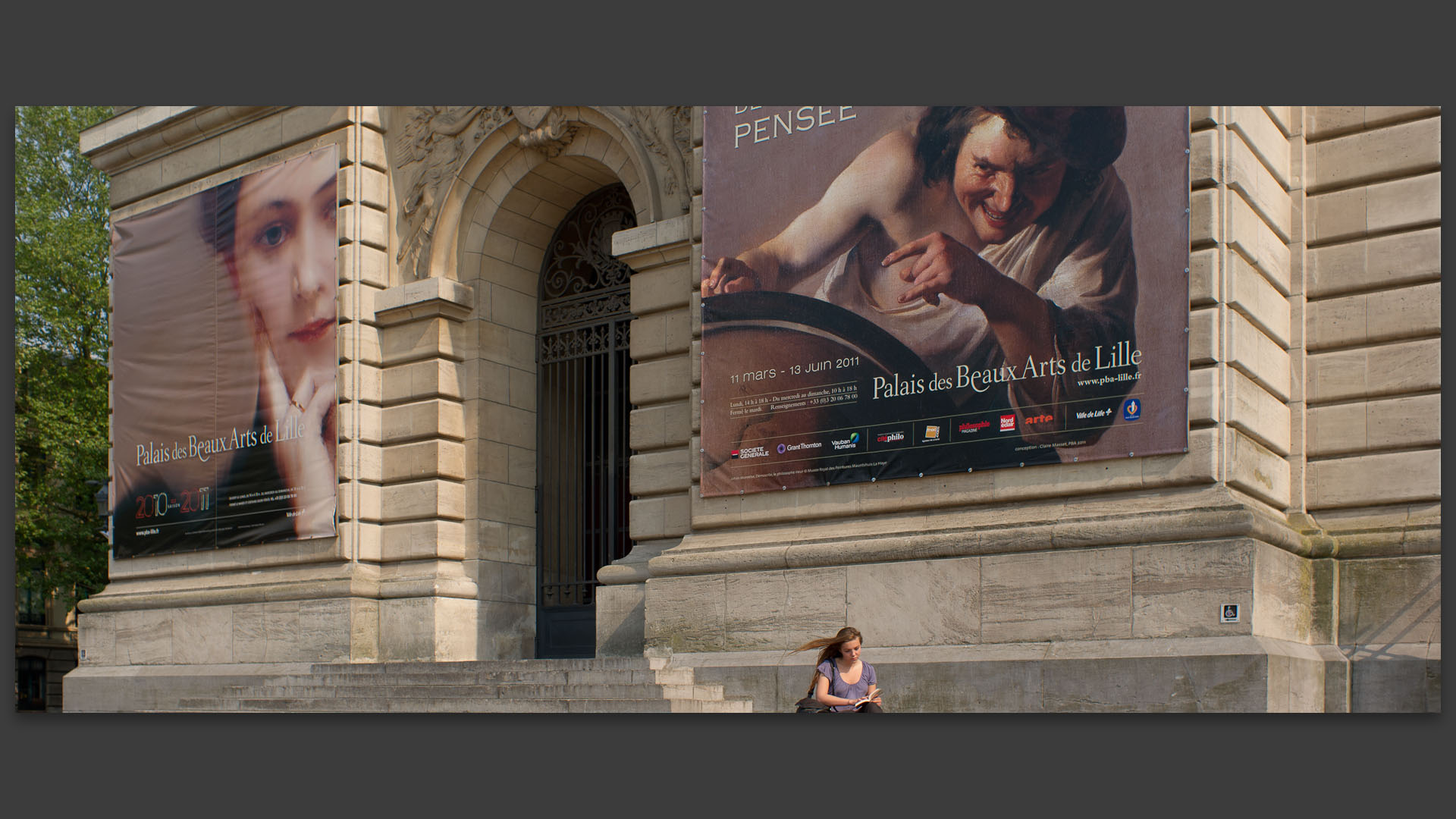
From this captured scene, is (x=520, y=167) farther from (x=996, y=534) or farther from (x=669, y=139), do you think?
(x=996, y=534)

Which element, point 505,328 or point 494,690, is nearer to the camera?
point 494,690

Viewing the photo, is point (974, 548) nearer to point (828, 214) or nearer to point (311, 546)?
point (828, 214)

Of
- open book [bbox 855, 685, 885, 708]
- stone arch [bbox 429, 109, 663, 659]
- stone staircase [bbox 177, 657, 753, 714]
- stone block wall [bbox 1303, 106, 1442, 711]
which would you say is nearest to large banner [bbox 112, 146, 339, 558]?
stone arch [bbox 429, 109, 663, 659]

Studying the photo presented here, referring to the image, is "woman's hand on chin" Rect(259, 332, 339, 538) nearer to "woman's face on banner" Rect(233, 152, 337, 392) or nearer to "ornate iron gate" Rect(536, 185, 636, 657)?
"woman's face on banner" Rect(233, 152, 337, 392)

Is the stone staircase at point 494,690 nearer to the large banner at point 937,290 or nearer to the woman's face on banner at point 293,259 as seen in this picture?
the large banner at point 937,290

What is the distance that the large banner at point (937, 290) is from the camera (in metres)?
14.5

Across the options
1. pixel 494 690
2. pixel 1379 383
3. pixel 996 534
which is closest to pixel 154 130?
pixel 494 690

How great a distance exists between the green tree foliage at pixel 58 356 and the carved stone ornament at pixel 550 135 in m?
13.1

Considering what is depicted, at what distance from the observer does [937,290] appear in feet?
51.1

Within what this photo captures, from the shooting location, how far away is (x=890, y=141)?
53.0 ft

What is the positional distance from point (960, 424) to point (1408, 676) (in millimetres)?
4570

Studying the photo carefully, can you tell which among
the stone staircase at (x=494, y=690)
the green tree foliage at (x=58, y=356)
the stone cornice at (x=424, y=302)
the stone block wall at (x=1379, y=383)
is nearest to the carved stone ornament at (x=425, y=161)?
the stone cornice at (x=424, y=302)

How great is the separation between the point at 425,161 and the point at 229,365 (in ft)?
→ 12.8

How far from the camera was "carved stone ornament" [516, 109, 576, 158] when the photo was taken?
19781 millimetres
